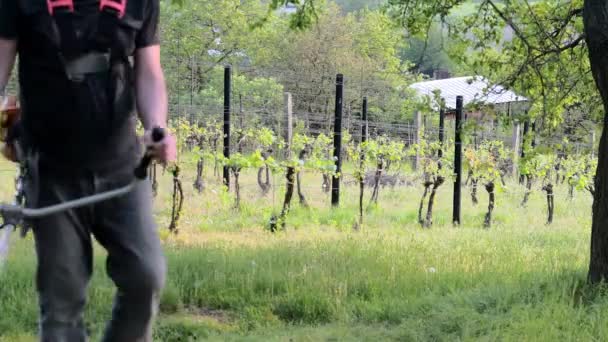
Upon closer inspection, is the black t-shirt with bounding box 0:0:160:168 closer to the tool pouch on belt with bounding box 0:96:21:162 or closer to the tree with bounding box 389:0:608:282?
the tool pouch on belt with bounding box 0:96:21:162

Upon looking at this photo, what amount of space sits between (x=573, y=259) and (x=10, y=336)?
4.71 metres

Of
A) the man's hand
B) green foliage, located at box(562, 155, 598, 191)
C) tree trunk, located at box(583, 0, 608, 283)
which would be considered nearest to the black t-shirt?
the man's hand

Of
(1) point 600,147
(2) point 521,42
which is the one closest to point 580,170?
(2) point 521,42

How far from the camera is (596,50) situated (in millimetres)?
4945

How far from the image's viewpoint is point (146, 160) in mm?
2389

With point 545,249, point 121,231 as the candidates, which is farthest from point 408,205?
point 121,231

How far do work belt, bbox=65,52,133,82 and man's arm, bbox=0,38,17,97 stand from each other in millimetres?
211

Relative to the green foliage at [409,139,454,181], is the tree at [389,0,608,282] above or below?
above

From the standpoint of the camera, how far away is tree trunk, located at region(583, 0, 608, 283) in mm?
4867

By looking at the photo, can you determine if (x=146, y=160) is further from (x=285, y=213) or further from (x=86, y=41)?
(x=285, y=213)

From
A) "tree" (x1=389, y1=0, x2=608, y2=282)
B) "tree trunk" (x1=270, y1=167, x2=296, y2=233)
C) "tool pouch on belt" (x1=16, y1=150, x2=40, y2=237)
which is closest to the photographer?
"tool pouch on belt" (x1=16, y1=150, x2=40, y2=237)

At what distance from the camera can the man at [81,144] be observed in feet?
8.07

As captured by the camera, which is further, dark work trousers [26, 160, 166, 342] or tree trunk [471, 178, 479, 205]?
tree trunk [471, 178, 479, 205]

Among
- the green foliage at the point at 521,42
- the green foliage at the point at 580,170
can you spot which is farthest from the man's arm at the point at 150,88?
the green foliage at the point at 580,170
